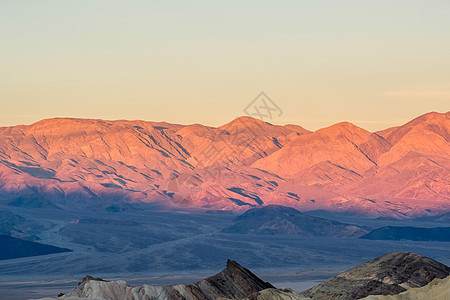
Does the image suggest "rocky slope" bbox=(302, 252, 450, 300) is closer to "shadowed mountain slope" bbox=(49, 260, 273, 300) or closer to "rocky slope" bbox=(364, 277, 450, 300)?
"shadowed mountain slope" bbox=(49, 260, 273, 300)

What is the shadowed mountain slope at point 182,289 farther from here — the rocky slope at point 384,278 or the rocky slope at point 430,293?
the rocky slope at point 430,293

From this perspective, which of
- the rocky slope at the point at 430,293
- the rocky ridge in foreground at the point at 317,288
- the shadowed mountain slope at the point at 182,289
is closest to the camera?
the rocky slope at the point at 430,293

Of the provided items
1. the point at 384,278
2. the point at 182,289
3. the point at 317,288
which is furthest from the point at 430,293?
the point at 182,289

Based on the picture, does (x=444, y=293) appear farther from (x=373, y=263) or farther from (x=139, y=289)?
(x=139, y=289)

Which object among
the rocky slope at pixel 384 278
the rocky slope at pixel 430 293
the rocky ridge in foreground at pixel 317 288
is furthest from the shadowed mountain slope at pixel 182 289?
the rocky slope at pixel 430 293

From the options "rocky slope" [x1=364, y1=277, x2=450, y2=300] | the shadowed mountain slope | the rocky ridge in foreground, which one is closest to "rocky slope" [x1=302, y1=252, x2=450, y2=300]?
the rocky ridge in foreground

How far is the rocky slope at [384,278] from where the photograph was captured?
96562 millimetres

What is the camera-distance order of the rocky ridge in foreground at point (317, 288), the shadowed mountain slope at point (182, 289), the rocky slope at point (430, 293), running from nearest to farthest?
1. the rocky slope at point (430, 293)
2. the shadowed mountain slope at point (182, 289)
3. the rocky ridge in foreground at point (317, 288)

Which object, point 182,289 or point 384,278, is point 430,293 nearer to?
point 384,278

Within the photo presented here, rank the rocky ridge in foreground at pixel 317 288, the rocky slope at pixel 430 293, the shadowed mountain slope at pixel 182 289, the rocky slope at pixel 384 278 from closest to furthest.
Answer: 1. the rocky slope at pixel 430 293
2. the shadowed mountain slope at pixel 182 289
3. the rocky ridge in foreground at pixel 317 288
4. the rocky slope at pixel 384 278

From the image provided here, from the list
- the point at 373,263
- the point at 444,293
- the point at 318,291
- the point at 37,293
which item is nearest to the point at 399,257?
the point at 373,263

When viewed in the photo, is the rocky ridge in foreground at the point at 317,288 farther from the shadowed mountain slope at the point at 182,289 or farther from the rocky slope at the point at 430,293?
the rocky slope at the point at 430,293

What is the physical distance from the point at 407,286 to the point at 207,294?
2199 centimetres

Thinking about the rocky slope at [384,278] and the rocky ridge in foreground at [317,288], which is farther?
the rocky slope at [384,278]
